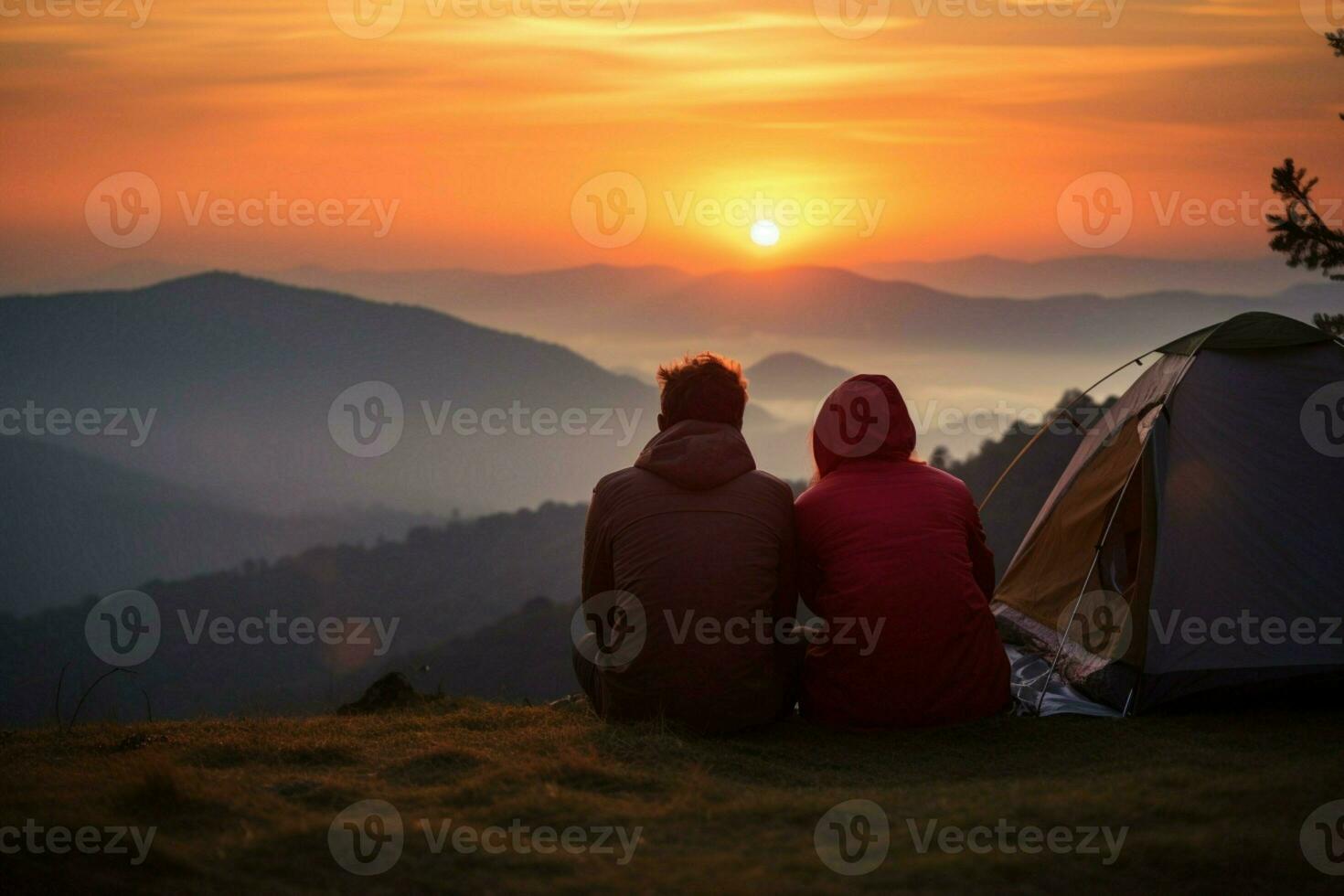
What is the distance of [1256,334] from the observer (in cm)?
718

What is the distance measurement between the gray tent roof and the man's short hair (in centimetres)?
295

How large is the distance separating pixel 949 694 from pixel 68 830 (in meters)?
3.95

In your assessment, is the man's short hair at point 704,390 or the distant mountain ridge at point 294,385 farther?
the distant mountain ridge at point 294,385

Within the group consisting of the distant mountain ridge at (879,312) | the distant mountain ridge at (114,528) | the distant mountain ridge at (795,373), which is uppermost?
the distant mountain ridge at (879,312)

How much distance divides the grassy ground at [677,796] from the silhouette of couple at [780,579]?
0.22m

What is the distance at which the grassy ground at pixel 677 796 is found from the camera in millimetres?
3826

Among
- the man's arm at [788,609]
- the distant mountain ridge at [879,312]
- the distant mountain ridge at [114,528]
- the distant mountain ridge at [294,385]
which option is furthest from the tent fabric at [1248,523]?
the distant mountain ridge at [294,385]

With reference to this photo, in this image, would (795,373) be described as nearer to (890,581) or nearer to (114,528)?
(114,528)

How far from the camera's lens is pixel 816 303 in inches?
4781

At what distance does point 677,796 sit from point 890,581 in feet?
5.73

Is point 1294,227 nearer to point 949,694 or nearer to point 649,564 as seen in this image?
point 949,694

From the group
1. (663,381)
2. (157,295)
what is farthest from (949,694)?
(157,295)

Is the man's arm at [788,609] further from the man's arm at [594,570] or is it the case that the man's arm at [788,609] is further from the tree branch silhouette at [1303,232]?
the tree branch silhouette at [1303,232]

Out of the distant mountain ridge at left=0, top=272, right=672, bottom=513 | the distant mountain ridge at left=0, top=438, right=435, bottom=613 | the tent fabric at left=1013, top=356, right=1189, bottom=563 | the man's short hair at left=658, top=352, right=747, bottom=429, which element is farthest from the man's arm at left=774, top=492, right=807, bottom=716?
the distant mountain ridge at left=0, top=272, right=672, bottom=513
